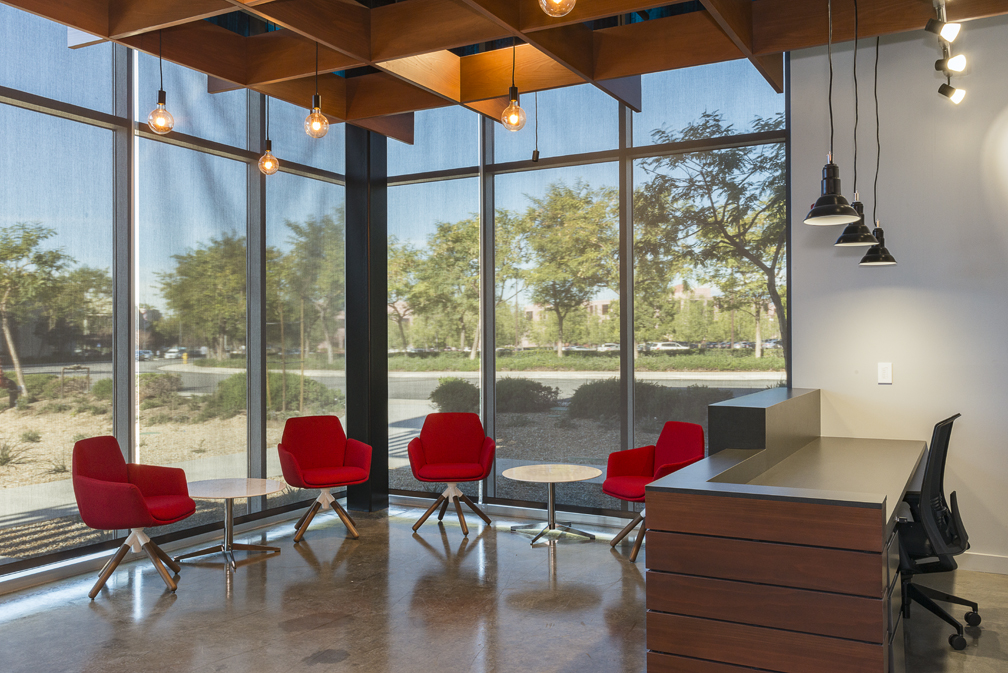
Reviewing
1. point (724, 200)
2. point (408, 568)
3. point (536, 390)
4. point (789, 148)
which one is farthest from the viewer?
point (536, 390)

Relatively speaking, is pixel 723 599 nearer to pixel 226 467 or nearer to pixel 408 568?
pixel 408 568

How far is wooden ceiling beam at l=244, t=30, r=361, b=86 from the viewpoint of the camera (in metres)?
5.16

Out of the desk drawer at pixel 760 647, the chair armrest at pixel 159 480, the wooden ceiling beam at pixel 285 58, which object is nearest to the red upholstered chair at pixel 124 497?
the chair armrest at pixel 159 480

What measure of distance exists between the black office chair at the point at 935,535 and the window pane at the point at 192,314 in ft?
17.0

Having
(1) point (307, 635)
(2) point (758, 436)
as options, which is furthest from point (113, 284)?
(2) point (758, 436)

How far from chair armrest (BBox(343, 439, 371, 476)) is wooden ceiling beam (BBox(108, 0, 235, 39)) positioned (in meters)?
3.69

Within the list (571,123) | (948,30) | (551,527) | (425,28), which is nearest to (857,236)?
(948,30)

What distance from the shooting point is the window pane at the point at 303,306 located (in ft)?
22.8

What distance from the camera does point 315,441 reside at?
6.79 m

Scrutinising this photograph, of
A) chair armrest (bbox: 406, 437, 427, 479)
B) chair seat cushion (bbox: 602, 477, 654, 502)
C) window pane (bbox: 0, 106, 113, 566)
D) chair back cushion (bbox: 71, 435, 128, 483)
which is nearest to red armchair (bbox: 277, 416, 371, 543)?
chair armrest (bbox: 406, 437, 427, 479)

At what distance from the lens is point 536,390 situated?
23.8 ft

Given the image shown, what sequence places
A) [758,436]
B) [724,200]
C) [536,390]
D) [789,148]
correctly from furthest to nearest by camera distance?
[536,390], [724,200], [789,148], [758,436]

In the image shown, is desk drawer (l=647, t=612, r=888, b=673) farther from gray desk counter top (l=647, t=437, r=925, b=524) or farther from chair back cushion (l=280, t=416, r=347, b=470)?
chair back cushion (l=280, t=416, r=347, b=470)

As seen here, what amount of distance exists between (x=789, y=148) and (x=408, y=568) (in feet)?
14.4
